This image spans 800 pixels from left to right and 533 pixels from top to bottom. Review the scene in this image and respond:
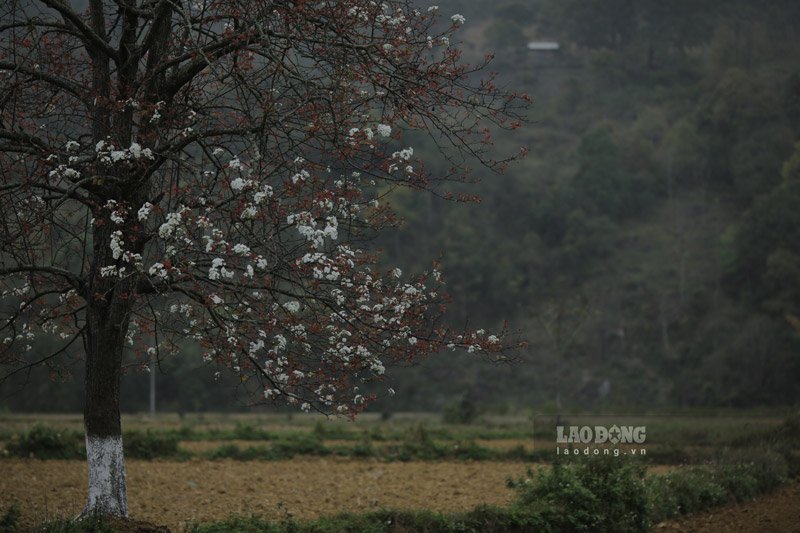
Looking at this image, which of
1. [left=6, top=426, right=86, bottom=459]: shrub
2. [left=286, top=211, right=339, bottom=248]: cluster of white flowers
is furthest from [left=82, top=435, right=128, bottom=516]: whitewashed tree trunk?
[left=6, top=426, right=86, bottom=459]: shrub

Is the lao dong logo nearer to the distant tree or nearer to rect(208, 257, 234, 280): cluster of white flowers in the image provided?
the distant tree

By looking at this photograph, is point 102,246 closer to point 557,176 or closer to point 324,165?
point 324,165

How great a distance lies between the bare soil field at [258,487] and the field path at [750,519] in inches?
94.6

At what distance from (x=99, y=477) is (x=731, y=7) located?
3793 inches

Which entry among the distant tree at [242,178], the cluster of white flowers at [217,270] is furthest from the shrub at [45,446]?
the cluster of white flowers at [217,270]

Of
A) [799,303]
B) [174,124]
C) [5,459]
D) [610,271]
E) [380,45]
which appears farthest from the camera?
[610,271]

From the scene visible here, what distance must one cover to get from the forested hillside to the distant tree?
3230cm

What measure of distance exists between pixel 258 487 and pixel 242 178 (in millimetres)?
6617

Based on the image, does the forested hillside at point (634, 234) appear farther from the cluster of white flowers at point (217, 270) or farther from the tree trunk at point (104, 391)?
the cluster of white flowers at point (217, 270)

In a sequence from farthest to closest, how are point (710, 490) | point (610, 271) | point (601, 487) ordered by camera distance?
1. point (610, 271)
2. point (710, 490)
3. point (601, 487)

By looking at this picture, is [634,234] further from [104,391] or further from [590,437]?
[104,391]

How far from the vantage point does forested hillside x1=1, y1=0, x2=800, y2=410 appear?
50.1 metres

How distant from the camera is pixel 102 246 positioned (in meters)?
9.38

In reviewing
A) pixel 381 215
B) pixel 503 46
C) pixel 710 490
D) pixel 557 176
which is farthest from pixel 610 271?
pixel 381 215
